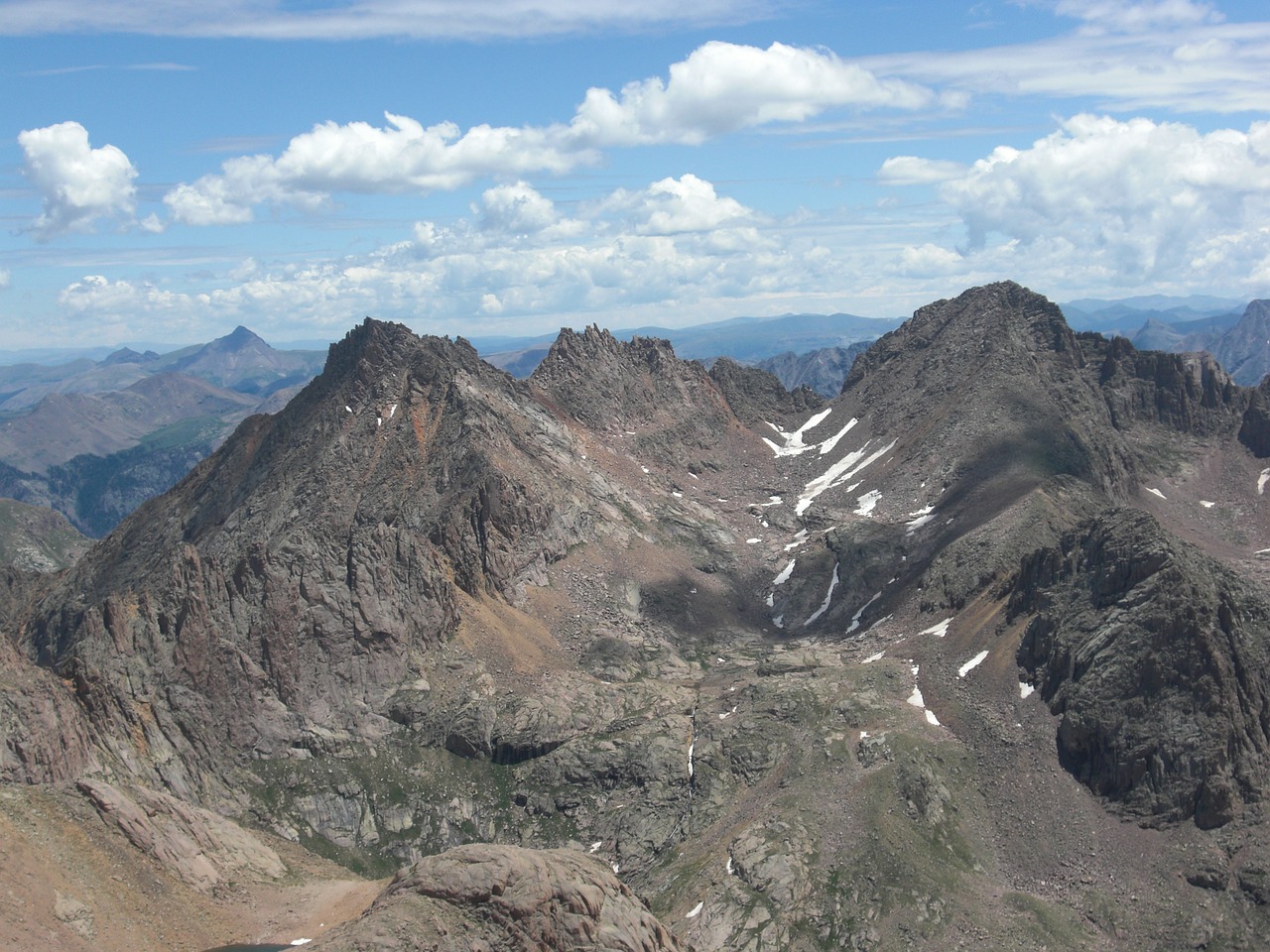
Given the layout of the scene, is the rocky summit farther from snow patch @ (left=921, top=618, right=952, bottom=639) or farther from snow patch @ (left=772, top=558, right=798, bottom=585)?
snow patch @ (left=772, top=558, right=798, bottom=585)

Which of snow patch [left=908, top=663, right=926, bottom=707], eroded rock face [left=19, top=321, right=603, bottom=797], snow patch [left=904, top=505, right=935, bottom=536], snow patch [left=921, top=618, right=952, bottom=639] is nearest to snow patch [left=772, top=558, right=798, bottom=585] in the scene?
snow patch [left=904, top=505, right=935, bottom=536]

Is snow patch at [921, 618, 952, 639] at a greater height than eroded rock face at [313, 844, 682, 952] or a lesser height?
lesser

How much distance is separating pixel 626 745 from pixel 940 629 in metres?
45.6

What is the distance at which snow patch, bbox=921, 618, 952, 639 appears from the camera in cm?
14102

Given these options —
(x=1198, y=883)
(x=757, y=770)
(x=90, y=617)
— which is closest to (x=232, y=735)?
(x=90, y=617)

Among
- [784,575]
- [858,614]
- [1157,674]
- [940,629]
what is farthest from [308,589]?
[1157,674]

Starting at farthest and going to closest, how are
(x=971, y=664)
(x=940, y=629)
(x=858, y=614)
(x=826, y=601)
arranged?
1. (x=826, y=601)
2. (x=858, y=614)
3. (x=940, y=629)
4. (x=971, y=664)

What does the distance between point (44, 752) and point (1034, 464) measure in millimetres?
162696

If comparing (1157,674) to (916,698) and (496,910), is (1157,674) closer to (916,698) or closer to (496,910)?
(916,698)

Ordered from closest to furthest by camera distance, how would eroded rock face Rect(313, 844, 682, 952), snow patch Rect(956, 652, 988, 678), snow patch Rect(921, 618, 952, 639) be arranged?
eroded rock face Rect(313, 844, 682, 952) → snow patch Rect(956, 652, 988, 678) → snow patch Rect(921, 618, 952, 639)

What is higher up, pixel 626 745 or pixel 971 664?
pixel 971 664

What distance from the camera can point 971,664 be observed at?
12706 centimetres

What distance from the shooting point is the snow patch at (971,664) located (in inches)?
4970

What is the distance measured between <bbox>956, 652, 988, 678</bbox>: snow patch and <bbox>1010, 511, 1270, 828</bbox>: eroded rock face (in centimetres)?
587
